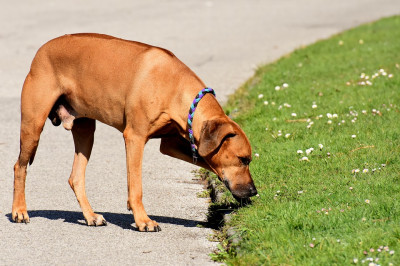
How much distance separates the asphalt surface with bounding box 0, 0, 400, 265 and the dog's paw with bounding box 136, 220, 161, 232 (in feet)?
0.17

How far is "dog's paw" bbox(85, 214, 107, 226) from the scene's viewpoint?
602 cm

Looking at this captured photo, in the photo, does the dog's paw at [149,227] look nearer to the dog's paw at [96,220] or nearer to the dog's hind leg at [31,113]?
the dog's paw at [96,220]

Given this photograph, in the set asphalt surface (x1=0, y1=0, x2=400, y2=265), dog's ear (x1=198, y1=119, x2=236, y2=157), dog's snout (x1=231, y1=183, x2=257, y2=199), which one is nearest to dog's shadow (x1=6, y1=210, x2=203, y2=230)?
asphalt surface (x1=0, y1=0, x2=400, y2=265)

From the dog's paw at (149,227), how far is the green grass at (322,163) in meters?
0.59

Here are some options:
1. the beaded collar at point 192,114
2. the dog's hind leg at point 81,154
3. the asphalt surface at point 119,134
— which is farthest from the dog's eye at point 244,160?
the dog's hind leg at point 81,154

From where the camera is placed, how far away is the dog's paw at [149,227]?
5.80 meters

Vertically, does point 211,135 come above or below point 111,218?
above

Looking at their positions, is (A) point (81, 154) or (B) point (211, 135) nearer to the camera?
(B) point (211, 135)

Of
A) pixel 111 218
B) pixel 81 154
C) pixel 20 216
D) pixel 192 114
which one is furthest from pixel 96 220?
pixel 192 114

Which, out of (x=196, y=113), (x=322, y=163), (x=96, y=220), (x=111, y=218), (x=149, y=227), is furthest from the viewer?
(x=322, y=163)

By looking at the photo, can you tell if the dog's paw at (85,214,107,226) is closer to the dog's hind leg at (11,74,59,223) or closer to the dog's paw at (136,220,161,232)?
the dog's paw at (136,220,161,232)

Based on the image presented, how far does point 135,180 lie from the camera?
5836 millimetres

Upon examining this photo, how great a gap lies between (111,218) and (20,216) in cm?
76

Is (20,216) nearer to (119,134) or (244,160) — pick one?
(244,160)
